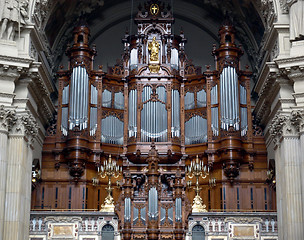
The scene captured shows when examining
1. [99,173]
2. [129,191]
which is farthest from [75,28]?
[129,191]

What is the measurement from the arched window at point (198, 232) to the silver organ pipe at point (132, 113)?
5653mm

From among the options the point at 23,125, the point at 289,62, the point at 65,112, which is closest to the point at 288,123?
the point at 289,62

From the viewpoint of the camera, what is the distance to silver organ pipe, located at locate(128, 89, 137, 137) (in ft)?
91.9

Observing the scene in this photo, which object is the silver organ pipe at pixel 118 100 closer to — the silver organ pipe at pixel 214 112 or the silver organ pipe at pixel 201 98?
the silver organ pipe at pixel 201 98

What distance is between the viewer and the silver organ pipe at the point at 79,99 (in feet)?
90.5

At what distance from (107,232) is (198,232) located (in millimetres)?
3344

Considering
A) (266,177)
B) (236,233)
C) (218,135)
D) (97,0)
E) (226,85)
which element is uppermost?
(97,0)

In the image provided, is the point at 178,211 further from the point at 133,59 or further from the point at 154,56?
the point at 133,59

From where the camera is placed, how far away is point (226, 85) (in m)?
28.0

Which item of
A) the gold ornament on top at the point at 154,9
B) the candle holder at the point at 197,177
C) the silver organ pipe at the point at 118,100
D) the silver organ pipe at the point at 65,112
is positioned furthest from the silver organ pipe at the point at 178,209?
the gold ornament on top at the point at 154,9

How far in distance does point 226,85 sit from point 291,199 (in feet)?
25.6

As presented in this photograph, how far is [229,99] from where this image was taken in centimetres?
2777

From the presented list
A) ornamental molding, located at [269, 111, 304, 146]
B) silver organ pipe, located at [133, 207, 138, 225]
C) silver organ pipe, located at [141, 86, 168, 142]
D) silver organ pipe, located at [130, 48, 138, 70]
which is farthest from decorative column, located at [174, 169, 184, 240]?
silver organ pipe, located at [130, 48, 138, 70]

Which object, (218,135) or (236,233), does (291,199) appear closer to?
(236,233)
